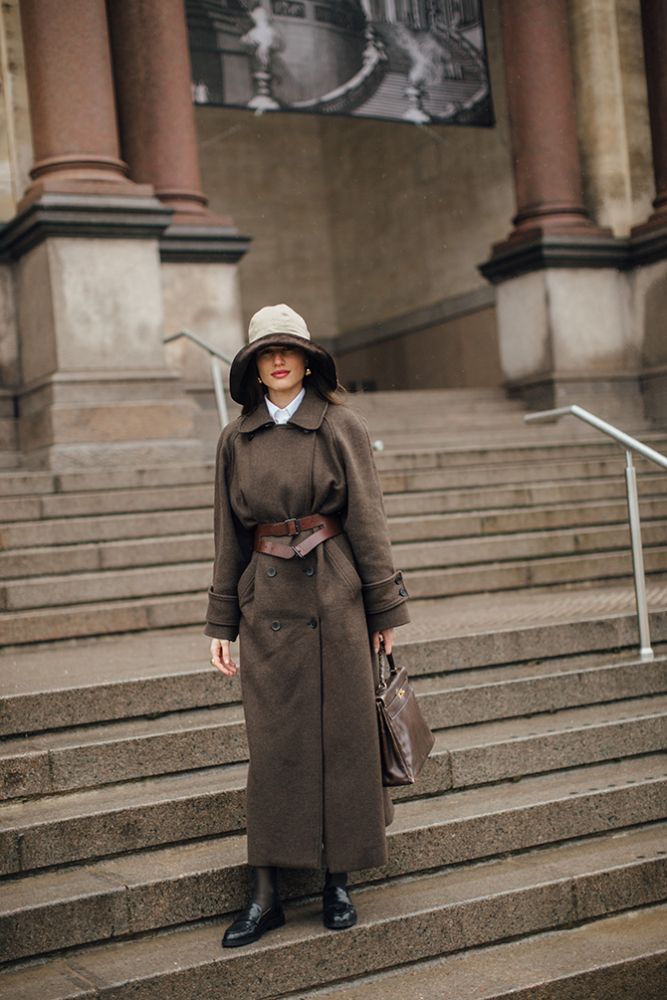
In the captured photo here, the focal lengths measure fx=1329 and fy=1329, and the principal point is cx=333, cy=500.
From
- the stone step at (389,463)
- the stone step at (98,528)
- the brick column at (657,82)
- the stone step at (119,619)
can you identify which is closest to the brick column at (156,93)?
the stone step at (389,463)

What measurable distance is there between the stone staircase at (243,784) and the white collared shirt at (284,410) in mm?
1379

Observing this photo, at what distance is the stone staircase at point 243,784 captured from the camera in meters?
4.05

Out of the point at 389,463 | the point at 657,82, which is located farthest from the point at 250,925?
the point at 657,82

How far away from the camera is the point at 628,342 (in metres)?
12.0

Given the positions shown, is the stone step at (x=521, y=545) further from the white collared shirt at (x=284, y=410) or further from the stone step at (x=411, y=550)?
the white collared shirt at (x=284, y=410)

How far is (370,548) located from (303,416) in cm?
46

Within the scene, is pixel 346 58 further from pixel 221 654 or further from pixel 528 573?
pixel 221 654

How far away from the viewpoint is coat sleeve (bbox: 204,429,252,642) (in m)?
4.11

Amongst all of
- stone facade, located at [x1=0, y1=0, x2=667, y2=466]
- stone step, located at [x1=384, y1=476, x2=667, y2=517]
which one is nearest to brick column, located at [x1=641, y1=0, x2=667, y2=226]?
stone facade, located at [x1=0, y1=0, x2=667, y2=466]

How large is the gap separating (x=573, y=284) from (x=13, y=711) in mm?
8054

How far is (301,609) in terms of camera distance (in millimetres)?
4023

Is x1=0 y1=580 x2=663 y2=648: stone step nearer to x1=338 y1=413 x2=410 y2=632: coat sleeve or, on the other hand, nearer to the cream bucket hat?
x1=338 y1=413 x2=410 y2=632: coat sleeve

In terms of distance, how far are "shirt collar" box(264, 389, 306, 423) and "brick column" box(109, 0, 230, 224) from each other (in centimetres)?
647

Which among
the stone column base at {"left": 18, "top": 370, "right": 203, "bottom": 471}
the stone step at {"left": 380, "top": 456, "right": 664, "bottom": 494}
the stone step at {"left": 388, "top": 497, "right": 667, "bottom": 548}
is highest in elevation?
the stone column base at {"left": 18, "top": 370, "right": 203, "bottom": 471}
